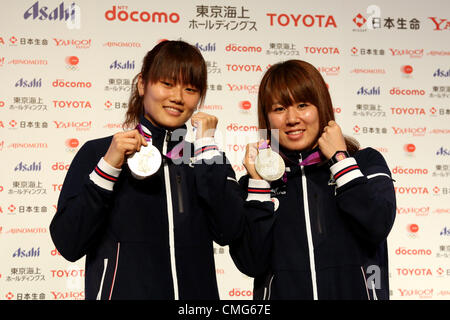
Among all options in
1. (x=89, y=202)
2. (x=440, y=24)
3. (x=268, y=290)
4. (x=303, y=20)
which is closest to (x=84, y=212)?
(x=89, y=202)

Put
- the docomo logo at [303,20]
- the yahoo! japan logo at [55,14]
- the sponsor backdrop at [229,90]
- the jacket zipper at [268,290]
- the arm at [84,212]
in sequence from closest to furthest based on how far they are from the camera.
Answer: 1. the arm at [84,212]
2. the jacket zipper at [268,290]
3. the sponsor backdrop at [229,90]
4. the yahoo! japan logo at [55,14]
5. the docomo logo at [303,20]

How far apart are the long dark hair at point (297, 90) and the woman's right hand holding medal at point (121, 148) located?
0.47 m

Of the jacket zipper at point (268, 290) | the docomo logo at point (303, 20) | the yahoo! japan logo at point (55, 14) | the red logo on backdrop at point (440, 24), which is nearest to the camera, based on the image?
the jacket zipper at point (268, 290)

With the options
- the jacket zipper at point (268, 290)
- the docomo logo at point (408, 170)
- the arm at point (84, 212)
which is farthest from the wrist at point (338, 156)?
the docomo logo at point (408, 170)

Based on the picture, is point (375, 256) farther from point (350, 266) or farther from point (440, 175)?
point (440, 175)

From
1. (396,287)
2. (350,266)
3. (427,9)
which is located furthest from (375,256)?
(427,9)

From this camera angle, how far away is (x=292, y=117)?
1.56 meters

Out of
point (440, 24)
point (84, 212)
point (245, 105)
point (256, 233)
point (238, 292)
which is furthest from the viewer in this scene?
point (440, 24)

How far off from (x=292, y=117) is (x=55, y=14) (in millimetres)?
2389

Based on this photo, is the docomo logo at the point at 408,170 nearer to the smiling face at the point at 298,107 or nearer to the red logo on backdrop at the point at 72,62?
the smiling face at the point at 298,107

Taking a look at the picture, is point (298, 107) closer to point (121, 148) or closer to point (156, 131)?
point (156, 131)

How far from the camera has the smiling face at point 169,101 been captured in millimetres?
1504

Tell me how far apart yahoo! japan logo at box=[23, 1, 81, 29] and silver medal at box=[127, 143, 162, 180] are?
7.39 ft

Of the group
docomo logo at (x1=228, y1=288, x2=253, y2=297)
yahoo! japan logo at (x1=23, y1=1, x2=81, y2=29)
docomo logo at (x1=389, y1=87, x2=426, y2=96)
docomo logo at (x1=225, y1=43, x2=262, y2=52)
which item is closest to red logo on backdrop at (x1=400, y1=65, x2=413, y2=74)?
docomo logo at (x1=389, y1=87, x2=426, y2=96)
